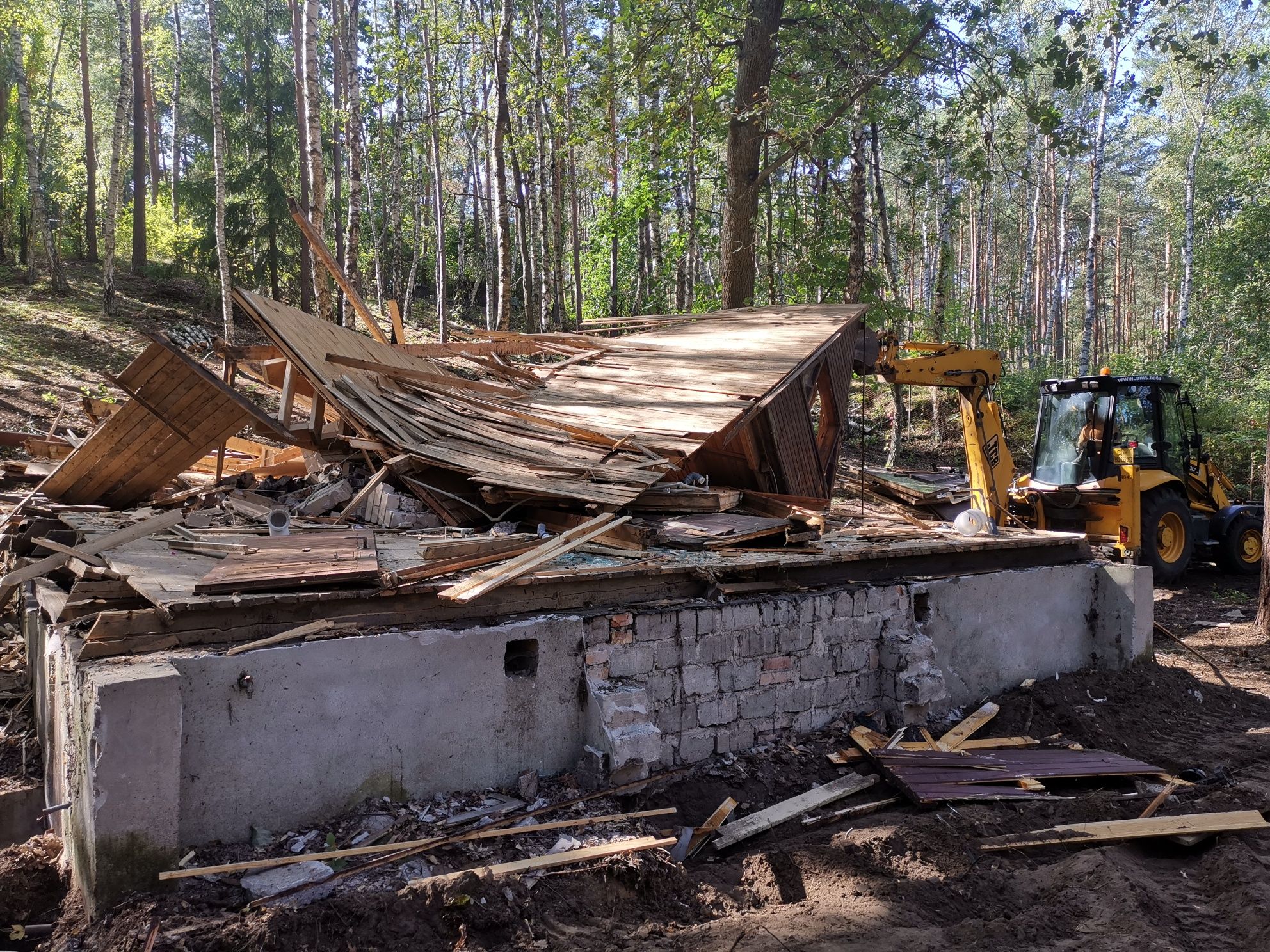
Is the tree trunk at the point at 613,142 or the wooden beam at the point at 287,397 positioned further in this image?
the tree trunk at the point at 613,142

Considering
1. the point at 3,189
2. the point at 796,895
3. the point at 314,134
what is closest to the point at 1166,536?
the point at 796,895

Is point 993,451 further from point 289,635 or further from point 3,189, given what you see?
point 3,189

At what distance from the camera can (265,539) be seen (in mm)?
5094

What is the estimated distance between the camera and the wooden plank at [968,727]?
238 inches

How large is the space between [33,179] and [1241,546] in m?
22.6

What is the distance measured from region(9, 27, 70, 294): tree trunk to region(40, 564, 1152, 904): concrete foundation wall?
1696 centimetres

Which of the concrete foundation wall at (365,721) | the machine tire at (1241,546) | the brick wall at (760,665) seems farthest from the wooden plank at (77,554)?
the machine tire at (1241,546)

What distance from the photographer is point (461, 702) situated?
4.38 metres

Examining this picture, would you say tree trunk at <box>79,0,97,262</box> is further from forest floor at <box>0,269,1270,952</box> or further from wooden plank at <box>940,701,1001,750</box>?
wooden plank at <box>940,701,1001,750</box>

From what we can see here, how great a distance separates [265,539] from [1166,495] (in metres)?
11.3

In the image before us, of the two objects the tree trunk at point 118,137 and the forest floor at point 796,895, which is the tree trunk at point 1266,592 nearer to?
the forest floor at point 796,895

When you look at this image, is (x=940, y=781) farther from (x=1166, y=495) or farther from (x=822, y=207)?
(x=822, y=207)

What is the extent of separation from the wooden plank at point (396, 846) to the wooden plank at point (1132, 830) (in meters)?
1.86

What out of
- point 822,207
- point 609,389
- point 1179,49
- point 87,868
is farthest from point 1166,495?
point 87,868
